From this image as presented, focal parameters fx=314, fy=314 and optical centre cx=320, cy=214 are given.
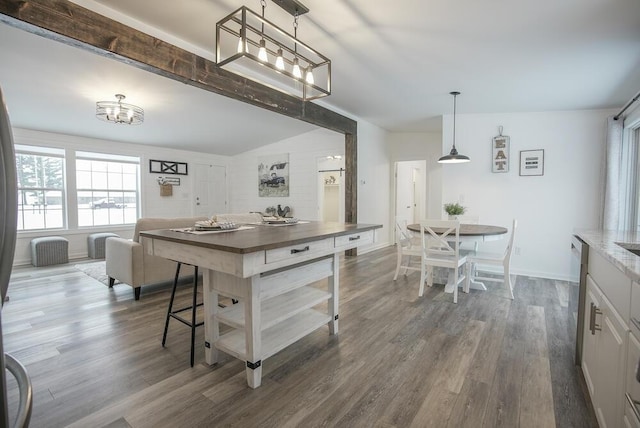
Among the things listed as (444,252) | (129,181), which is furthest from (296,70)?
(129,181)

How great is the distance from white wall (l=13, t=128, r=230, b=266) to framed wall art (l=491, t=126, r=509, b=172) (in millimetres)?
6347

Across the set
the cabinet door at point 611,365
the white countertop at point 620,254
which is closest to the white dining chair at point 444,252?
the white countertop at point 620,254

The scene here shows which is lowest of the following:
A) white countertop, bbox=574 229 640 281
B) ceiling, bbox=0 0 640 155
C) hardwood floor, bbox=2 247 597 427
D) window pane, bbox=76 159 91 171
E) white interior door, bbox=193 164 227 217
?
hardwood floor, bbox=2 247 597 427

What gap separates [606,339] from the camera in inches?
58.3

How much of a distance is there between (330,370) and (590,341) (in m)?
1.53

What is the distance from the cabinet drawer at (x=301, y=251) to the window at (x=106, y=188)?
602 cm

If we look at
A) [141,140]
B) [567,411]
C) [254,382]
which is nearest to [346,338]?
[254,382]

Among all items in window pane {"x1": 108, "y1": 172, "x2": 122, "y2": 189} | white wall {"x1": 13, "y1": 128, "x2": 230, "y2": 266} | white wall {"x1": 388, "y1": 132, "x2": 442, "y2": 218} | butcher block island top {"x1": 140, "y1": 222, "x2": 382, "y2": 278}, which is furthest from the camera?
white wall {"x1": 388, "y1": 132, "x2": 442, "y2": 218}

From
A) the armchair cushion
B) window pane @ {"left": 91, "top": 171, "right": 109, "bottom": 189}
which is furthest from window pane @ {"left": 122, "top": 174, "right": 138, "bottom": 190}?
the armchair cushion

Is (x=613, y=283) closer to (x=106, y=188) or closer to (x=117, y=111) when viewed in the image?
(x=117, y=111)

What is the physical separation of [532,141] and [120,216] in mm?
7729

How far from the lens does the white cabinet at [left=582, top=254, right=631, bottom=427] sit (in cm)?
126

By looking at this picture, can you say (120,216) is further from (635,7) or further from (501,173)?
(635,7)

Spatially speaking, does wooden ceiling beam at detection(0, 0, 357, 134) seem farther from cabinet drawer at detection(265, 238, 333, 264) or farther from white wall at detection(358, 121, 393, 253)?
white wall at detection(358, 121, 393, 253)
